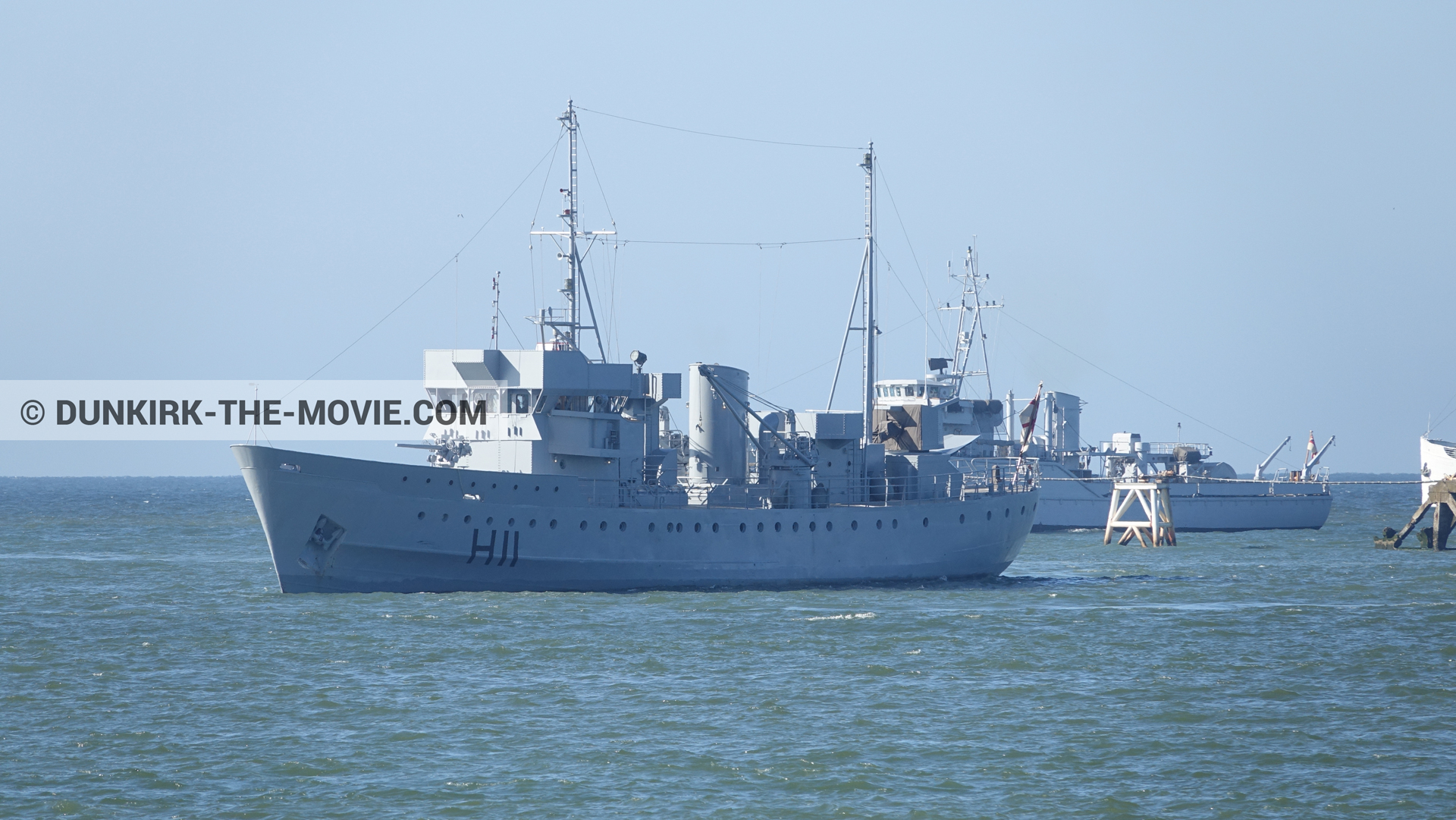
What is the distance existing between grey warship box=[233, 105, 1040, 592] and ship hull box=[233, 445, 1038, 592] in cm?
4

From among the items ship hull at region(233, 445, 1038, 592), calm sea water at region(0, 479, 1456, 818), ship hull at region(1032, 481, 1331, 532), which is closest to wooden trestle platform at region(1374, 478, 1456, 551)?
ship hull at region(1032, 481, 1331, 532)

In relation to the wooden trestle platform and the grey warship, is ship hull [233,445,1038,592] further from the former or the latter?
the wooden trestle platform

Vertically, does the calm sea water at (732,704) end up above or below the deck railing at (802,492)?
below

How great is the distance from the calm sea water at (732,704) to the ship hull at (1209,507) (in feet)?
102

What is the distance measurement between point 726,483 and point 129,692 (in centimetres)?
1649

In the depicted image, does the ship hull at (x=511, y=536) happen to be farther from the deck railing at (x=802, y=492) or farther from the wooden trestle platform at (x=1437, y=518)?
the wooden trestle platform at (x=1437, y=518)

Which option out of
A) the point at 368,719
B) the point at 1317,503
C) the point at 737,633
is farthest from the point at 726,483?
the point at 1317,503

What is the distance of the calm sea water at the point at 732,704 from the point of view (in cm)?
1688

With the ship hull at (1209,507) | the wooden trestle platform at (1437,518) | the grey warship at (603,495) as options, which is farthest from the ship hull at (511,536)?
the ship hull at (1209,507)

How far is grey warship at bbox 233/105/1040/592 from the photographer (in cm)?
3050

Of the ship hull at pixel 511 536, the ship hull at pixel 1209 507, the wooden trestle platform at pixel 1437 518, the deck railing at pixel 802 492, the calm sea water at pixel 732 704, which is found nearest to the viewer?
the calm sea water at pixel 732 704

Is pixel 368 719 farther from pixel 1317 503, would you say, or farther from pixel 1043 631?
pixel 1317 503

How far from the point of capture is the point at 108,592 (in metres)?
37.6

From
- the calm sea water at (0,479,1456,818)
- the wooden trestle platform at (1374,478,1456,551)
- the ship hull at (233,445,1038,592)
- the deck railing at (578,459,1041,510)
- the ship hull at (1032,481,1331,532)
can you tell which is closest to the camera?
the calm sea water at (0,479,1456,818)
